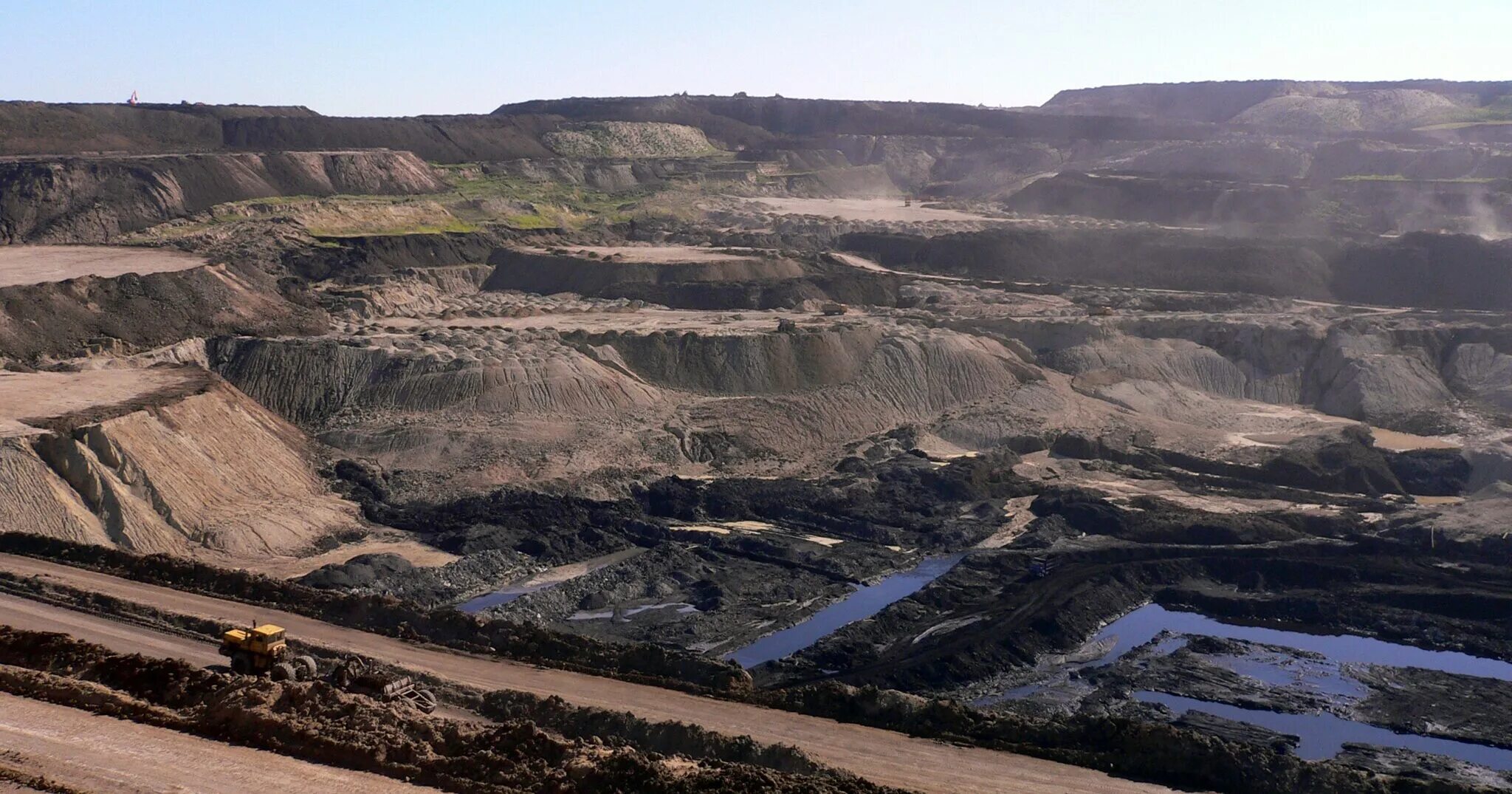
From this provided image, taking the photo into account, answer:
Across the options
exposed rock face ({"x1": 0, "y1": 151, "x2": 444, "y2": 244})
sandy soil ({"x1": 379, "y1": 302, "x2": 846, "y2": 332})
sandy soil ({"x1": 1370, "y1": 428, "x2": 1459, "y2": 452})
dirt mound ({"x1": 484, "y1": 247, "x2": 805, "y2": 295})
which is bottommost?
sandy soil ({"x1": 1370, "y1": 428, "x2": 1459, "y2": 452})

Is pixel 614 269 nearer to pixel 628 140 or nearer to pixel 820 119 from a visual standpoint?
pixel 628 140

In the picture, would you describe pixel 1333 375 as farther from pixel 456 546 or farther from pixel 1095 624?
pixel 456 546

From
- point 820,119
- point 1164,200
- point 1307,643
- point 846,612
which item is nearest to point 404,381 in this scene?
point 846,612

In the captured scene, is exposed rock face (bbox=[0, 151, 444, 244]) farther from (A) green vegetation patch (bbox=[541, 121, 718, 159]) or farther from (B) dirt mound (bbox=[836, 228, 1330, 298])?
(B) dirt mound (bbox=[836, 228, 1330, 298])

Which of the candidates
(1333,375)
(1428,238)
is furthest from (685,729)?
(1428,238)

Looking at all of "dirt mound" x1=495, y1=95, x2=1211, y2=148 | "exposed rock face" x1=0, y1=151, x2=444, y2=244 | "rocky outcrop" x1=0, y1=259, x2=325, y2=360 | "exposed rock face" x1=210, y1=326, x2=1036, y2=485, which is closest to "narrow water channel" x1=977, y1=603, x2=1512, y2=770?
"exposed rock face" x1=210, y1=326, x2=1036, y2=485

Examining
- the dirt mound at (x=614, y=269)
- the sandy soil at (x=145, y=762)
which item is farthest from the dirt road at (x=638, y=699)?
the dirt mound at (x=614, y=269)
